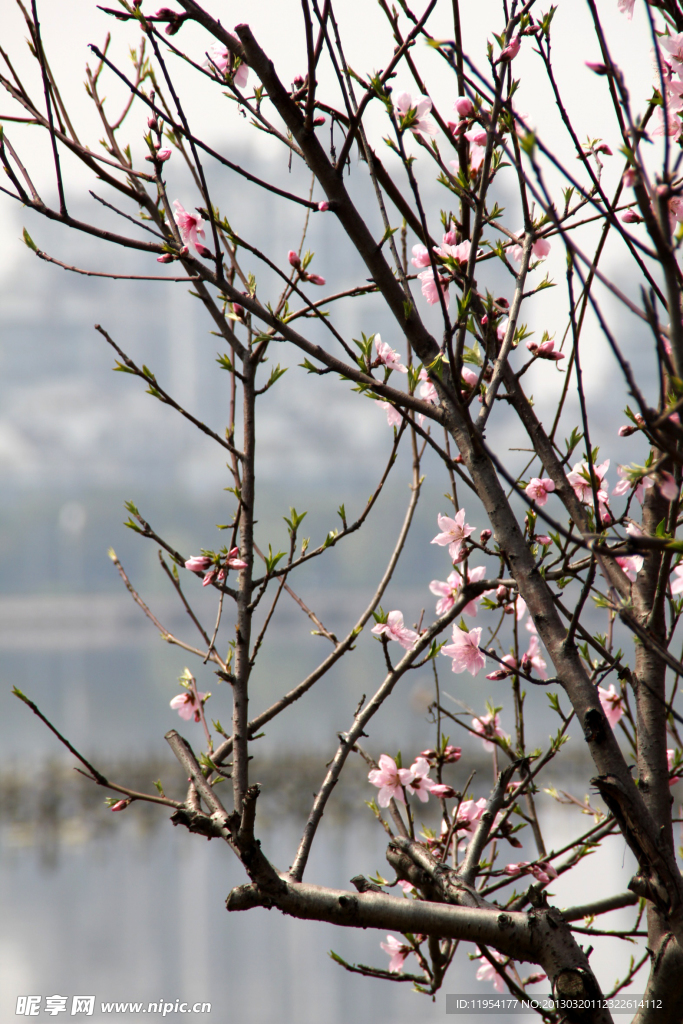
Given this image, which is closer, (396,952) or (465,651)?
(465,651)

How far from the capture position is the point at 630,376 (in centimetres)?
57

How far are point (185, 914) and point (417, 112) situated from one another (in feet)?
18.5

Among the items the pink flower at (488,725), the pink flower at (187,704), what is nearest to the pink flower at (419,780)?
the pink flower at (488,725)

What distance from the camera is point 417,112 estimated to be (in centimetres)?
108

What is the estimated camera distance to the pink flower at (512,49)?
0.96 meters

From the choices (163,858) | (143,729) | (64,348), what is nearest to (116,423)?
(64,348)

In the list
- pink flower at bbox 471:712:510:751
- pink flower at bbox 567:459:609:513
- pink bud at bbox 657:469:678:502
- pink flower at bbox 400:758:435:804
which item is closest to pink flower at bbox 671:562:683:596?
pink flower at bbox 567:459:609:513

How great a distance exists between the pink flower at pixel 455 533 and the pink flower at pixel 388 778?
40 centimetres

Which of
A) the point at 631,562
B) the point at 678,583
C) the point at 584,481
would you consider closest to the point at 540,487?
the point at 584,481

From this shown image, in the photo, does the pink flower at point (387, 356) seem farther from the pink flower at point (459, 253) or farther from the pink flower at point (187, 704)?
the pink flower at point (187, 704)

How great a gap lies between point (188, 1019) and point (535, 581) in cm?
532

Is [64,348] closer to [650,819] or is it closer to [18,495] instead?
[18,495]

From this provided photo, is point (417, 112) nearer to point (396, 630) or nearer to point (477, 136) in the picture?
point (477, 136)

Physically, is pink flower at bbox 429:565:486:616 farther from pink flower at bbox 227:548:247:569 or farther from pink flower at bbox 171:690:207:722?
pink flower at bbox 171:690:207:722
